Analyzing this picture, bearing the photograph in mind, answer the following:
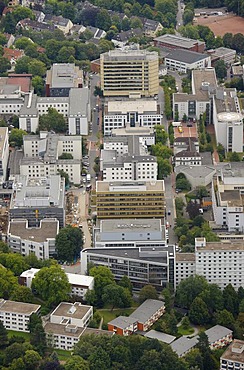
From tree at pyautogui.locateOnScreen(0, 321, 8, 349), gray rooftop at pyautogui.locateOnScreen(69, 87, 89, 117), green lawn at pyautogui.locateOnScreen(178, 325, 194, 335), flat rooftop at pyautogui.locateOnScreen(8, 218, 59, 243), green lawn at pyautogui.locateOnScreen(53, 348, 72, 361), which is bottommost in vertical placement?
green lawn at pyautogui.locateOnScreen(53, 348, 72, 361)

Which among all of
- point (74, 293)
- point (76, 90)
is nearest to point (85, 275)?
point (74, 293)

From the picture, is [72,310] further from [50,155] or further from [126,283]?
[50,155]

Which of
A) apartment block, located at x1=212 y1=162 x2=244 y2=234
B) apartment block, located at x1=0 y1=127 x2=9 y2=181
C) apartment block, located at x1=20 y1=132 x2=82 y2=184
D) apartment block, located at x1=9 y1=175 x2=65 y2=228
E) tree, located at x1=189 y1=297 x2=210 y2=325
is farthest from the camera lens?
apartment block, located at x1=0 y1=127 x2=9 y2=181

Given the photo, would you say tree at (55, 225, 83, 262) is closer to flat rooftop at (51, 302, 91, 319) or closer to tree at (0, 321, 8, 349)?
flat rooftop at (51, 302, 91, 319)

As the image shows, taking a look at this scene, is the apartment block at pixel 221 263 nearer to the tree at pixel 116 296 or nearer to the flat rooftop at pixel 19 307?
the tree at pixel 116 296

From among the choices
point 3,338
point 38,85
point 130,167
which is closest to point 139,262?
point 3,338

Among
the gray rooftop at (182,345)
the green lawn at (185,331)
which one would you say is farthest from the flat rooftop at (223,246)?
the gray rooftop at (182,345)

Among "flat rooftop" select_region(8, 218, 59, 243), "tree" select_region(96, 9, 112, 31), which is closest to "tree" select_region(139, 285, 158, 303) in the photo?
"flat rooftop" select_region(8, 218, 59, 243)

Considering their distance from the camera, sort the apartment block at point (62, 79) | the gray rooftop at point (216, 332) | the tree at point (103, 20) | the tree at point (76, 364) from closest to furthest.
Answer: the tree at point (76, 364), the gray rooftop at point (216, 332), the apartment block at point (62, 79), the tree at point (103, 20)

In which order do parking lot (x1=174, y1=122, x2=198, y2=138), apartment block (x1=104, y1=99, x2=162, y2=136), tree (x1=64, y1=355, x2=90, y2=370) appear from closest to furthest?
tree (x1=64, y1=355, x2=90, y2=370) → parking lot (x1=174, y1=122, x2=198, y2=138) → apartment block (x1=104, y1=99, x2=162, y2=136)
